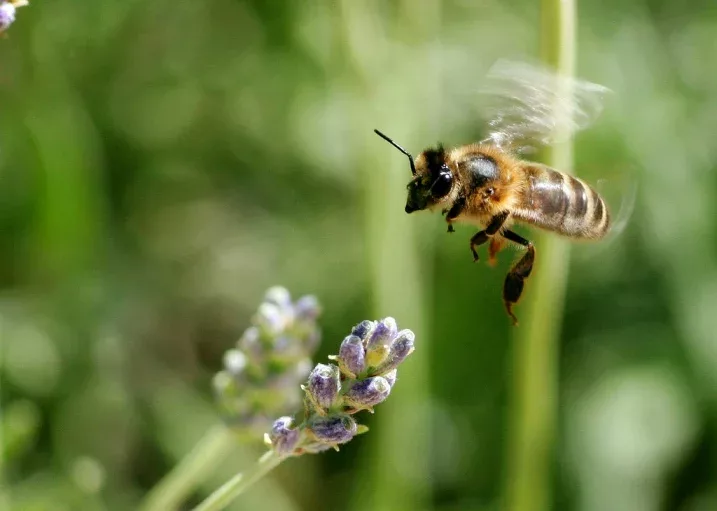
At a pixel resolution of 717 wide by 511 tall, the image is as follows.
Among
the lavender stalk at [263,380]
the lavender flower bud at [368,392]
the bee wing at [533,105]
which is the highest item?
the bee wing at [533,105]

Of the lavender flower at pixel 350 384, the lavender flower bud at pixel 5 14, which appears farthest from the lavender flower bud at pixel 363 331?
the lavender flower bud at pixel 5 14

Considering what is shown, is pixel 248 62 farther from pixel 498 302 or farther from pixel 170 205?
pixel 498 302

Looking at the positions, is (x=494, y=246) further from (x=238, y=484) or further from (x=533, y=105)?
(x=238, y=484)

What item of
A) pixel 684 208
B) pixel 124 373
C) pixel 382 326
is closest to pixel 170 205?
pixel 124 373

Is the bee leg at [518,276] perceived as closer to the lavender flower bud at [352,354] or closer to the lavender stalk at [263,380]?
the lavender stalk at [263,380]

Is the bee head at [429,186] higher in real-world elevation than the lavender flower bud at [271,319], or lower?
higher

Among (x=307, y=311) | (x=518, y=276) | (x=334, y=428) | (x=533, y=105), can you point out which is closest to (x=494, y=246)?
(x=518, y=276)

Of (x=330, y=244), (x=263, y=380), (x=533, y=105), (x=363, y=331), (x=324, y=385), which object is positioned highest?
(x=330, y=244)

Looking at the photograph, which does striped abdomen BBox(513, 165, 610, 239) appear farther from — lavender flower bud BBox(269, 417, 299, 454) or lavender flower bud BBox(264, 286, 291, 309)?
lavender flower bud BBox(269, 417, 299, 454)
